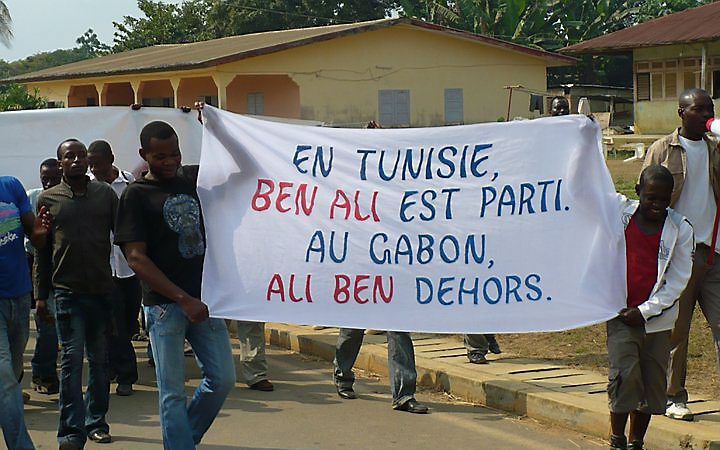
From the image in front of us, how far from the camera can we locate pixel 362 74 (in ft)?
108

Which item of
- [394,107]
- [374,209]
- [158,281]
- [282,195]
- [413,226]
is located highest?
[394,107]

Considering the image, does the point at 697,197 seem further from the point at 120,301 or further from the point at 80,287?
the point at 120,301

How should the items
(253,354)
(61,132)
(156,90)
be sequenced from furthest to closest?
1. (156,90)
2. (61,132)
3. (253,354)

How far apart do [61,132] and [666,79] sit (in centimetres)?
3136

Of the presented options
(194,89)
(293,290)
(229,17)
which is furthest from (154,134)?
(229,17)

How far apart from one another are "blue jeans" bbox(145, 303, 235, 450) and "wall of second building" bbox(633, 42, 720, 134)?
107 ft

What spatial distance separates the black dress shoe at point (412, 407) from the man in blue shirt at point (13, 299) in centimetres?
267

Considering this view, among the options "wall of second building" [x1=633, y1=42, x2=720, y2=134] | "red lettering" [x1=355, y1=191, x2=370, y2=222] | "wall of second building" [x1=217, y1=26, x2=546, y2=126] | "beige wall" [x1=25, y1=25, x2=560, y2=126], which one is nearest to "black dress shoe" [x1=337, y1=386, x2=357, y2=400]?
"red lettering" [x1=355, y1=191, x2=370, y2=222]

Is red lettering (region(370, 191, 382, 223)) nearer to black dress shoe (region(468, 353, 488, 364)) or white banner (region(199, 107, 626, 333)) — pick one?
white banner (region(199, 107, 626, 333))

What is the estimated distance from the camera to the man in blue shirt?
19.5ft

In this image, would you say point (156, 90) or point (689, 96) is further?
point (156, 90)

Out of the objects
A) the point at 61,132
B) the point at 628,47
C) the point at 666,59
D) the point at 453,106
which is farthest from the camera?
the point at 666,59

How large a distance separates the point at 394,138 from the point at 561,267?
4.18 ft

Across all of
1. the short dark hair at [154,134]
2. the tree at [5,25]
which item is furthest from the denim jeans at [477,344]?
the tree at [5,25]
